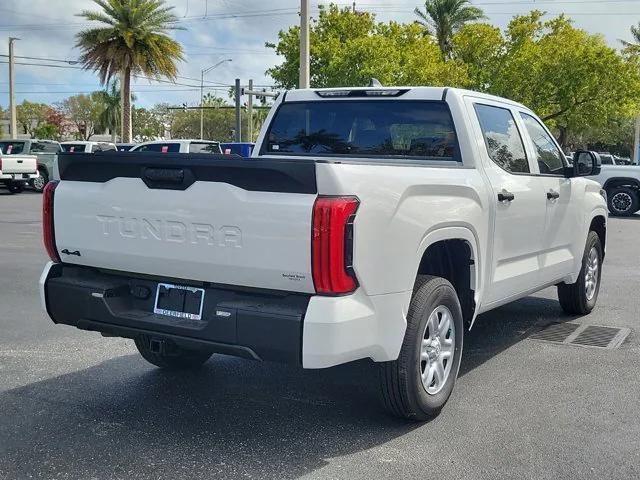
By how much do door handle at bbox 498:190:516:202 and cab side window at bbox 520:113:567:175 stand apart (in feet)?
3.19

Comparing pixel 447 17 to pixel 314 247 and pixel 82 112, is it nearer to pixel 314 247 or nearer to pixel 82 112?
pixel 314 247

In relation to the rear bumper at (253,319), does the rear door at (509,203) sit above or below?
above

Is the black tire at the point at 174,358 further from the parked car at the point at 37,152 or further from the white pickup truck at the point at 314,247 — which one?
the parked car at the point at 37,152

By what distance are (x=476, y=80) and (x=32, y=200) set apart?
76.0 feet

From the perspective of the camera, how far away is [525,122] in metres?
5.98

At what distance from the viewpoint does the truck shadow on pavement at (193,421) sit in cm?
368


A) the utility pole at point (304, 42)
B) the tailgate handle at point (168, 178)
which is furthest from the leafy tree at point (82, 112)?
the tailgate handle at point (168, 178)

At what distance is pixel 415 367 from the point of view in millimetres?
4043

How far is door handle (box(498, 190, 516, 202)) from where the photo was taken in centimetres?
493

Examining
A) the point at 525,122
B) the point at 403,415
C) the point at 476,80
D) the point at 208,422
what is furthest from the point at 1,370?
the point at 476,80

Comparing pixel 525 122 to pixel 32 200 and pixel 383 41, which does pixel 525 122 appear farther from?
pixel 383 41

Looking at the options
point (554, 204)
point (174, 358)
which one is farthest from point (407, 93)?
point (174, 358)

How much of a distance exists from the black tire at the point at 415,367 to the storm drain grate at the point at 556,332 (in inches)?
94.2

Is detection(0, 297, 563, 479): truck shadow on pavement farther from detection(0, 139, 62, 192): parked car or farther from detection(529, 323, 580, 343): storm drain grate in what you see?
detection(0, 139, 62, 192): parked car
